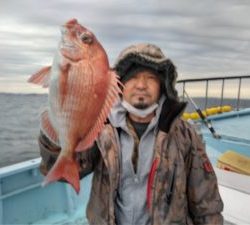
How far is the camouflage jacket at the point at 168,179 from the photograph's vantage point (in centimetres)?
223

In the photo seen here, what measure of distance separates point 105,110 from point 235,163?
3261 millimetres

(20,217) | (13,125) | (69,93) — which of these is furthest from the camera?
(13,125)

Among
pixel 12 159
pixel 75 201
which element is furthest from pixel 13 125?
pixel 75 201

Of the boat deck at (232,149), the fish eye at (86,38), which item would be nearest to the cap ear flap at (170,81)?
the fish eye at (86,38)

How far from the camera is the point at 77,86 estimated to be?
5.07ft

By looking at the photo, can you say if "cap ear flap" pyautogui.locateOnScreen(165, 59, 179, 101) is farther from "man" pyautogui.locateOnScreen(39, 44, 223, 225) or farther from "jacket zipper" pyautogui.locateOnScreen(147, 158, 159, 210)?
"jacket zipper" pyautogui.locateOnScreen(147, 158, 159, 210)

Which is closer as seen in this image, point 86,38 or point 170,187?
point 86,38

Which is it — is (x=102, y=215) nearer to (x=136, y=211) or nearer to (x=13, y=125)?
(x=136, y=211)

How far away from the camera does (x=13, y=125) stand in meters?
25.3

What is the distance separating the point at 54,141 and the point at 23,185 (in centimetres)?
276

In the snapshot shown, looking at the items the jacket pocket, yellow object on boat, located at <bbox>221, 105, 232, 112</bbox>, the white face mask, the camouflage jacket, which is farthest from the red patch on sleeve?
yellow object on boat, located at <bbox>221, 105, 232, 112</bbox>

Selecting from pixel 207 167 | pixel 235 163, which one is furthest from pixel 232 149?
pixel 207 167

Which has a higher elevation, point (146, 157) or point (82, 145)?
point (82, 145)

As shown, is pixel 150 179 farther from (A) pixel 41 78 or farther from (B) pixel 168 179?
(A) pixel 41 78
